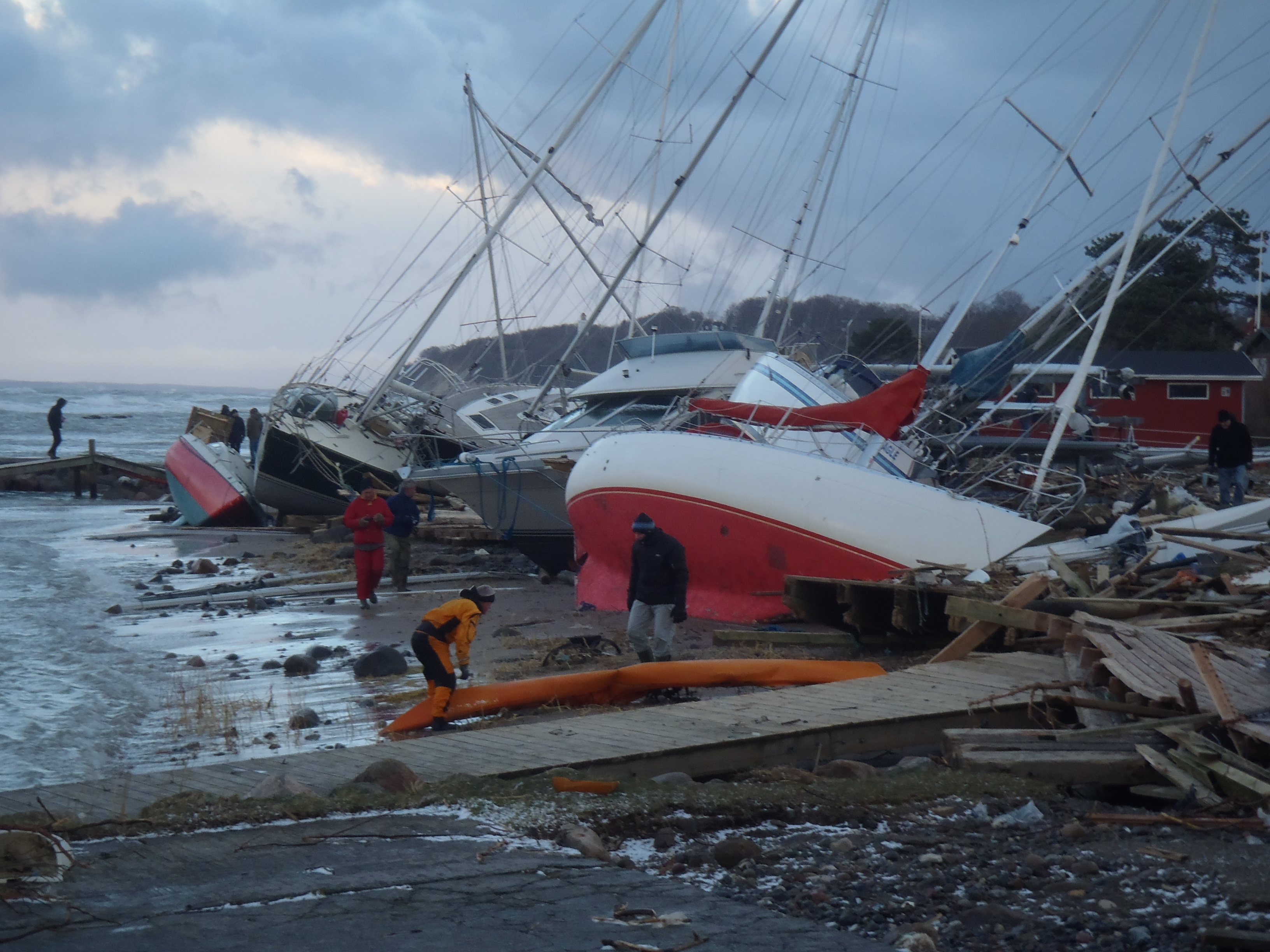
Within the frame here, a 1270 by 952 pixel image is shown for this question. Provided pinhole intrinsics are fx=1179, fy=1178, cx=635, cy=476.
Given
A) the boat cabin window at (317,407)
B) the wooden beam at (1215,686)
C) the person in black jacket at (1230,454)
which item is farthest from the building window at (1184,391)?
the wooden beam at (1215,686)

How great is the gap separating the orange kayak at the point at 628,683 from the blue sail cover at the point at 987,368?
6664 mm

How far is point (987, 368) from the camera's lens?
15.1 m

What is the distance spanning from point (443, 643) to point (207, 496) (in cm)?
2060

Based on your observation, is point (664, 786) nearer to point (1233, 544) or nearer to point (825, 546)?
point (825, 546)

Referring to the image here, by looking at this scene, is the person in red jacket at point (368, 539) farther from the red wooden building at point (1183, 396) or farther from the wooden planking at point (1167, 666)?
the red wooden building at point (1183, 396)

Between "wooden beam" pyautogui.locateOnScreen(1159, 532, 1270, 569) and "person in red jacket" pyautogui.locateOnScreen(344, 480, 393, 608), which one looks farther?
"person in red jacket" pyautogui.locateOnScreen(344, 480, 393, 608)

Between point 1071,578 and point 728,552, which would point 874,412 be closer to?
point 728,552

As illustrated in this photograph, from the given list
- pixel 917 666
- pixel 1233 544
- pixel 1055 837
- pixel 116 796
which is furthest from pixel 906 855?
pixel 1233 544

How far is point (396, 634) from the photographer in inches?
523

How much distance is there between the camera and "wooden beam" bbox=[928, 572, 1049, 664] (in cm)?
977

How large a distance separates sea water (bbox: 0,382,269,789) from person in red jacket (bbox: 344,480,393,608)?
2885 mm

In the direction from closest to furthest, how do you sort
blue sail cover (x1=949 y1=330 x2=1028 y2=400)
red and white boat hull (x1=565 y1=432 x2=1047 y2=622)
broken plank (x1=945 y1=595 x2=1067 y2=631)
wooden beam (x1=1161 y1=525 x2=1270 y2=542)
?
1. broken plank (x1=945 y1=595 x2=1067 y2=631)
2. wooden beam (x1=1161 y1=525 x2=1270 y2=542)
3. red and white boat hull (x1=565 y1=432 x2=1047 y2=622)
4. blue sail cover (x1=949 y1=330 x2=1028 y2=400)

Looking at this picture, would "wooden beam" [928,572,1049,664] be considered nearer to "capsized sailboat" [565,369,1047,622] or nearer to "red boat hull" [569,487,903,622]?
"capsized sailboat" [565,369,1047,622]

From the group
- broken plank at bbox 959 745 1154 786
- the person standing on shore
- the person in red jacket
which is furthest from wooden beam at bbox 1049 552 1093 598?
the person standing on shore
